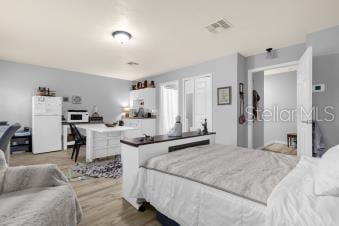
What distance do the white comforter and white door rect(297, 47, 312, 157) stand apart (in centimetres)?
187

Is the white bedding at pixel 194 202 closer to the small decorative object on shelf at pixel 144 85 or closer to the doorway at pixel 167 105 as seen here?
the doorway at pixel 167 105

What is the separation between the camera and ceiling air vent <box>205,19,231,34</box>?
8.20ft

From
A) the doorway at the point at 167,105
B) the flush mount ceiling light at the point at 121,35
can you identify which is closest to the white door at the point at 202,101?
the doorway at the point at 167,105

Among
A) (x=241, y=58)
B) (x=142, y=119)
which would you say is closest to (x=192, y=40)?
(x=241, y=58)

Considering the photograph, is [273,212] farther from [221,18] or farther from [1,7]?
[1,7]

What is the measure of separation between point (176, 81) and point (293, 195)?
4.51 meters

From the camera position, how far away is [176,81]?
17.1 feet

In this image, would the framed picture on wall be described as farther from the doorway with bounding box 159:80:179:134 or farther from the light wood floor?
the light wood floor

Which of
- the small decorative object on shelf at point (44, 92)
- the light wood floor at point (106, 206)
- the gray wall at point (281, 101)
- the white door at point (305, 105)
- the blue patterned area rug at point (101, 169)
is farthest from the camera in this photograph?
the gray wall at point (281, 101)

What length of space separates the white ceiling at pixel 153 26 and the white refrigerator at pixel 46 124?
4.07ft

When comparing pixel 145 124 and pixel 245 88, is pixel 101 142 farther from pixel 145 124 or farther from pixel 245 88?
pixel 245 88

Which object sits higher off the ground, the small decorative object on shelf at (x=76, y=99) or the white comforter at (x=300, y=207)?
the small decorative object on shelf at (x=76, y=99)

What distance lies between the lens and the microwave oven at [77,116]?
5.18 m

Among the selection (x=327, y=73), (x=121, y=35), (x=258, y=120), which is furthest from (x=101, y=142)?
(x=327, y=73)
